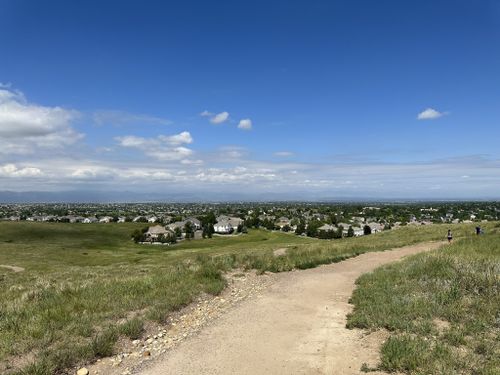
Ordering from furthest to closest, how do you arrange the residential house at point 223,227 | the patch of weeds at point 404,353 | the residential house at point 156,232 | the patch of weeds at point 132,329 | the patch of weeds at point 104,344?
the residential house at point 223,227
the residential house at point 156,232
the patch of weeds at point 132,329
the patch of weeds at point 104,344
the patch of weeds at point 404,353

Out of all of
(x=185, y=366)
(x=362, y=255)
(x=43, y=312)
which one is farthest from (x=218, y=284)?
(x=362, y=255)

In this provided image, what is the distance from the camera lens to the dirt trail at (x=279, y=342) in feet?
24.3

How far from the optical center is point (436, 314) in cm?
956

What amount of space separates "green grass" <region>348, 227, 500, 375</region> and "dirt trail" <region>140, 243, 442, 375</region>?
1.77 feet

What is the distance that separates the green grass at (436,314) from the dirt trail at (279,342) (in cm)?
54

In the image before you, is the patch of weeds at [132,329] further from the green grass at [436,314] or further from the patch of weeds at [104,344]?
the green grass at [436,314]

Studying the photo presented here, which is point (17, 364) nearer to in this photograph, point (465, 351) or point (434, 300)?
point (465, 351)

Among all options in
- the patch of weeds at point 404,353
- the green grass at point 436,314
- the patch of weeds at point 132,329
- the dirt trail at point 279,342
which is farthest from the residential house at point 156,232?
the patch of weeds at point 404,353

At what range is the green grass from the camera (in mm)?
6953

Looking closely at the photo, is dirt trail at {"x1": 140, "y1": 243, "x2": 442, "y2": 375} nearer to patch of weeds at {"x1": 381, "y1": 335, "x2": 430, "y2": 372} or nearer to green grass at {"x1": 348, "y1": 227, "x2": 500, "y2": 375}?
patch of weeds at {"x1": 381, "y1": 335, "x2": 430, "y2": 372}

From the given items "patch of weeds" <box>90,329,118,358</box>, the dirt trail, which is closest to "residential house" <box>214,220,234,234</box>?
the dirt trail

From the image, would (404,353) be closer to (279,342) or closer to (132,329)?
(279,342)

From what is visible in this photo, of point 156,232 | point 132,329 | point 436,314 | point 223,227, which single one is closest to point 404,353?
point 436,314

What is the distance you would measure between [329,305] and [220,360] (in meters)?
4.96
